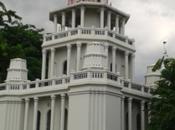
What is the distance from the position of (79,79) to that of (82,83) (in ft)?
1.97

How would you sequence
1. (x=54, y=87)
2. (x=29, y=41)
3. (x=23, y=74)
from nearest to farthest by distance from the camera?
(x=54, y=87)
(x=23, y=74)
(x=29, y=41)

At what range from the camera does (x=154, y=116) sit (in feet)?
90.7

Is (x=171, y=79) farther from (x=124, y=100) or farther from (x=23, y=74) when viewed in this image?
(x=23, y=74)

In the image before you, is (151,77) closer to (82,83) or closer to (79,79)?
(79,79)

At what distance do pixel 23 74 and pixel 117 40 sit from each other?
7.73 meters

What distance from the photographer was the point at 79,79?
27906 millimetres

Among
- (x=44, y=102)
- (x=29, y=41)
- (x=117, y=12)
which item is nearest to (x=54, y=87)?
(x=44, y=102)

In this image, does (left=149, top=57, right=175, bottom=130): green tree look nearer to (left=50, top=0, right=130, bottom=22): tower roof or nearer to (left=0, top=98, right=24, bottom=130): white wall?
(left=50, top=0, right=130, bottom=22): tower roof

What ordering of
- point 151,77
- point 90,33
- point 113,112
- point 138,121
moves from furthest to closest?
1. point 151,77
2. point 90,33
3. point 138,121
4. point 113,112

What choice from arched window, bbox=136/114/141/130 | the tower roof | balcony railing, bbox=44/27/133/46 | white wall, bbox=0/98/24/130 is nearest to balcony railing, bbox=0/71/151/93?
white wall, bbox=0/98/24/130

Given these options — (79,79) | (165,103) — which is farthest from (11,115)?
(165,103)

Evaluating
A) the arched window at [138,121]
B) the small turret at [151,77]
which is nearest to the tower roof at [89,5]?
the small turret at [151,77]

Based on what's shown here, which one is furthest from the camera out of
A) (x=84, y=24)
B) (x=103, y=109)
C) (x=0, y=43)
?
(x=84, y=24)

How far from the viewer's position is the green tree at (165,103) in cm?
2635
